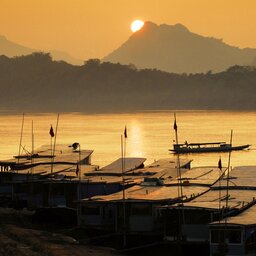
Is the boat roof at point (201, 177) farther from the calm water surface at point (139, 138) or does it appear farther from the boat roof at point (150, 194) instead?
the calm water surface at point (139, 138)

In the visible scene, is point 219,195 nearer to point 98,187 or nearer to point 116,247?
point 116,247

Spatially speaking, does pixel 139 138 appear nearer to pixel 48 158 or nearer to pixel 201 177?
pixel 48 158

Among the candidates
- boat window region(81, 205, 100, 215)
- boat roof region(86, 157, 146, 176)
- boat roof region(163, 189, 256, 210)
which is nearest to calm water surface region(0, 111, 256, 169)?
boat roof region(86, 157, 146, 176)

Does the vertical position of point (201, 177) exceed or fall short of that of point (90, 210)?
it exceeds it

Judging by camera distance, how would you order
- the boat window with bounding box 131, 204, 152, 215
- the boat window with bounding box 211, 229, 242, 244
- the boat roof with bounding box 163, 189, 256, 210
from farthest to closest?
the boat window with bounding box 131, 204, 152, 215 → the boat roof with bounding box 163, 189, 256, 210 → the boat window with bounding box 211, 229, 242, 244

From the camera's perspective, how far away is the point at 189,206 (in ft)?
90.9

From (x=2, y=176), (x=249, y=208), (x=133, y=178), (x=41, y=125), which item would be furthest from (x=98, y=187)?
(x=41, y=125)

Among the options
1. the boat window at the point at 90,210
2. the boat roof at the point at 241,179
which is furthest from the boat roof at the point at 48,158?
the boat window at the point at 90,210

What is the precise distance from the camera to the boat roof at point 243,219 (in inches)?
1012

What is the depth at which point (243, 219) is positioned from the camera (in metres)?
26.7

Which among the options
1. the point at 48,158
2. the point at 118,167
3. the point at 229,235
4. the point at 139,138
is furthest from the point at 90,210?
the point at 139,138

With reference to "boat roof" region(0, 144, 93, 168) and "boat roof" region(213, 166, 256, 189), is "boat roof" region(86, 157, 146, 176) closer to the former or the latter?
"boat roof" region(0, 144, 93, 168)

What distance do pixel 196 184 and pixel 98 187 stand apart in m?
3.35

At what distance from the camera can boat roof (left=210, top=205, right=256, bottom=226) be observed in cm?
2570
